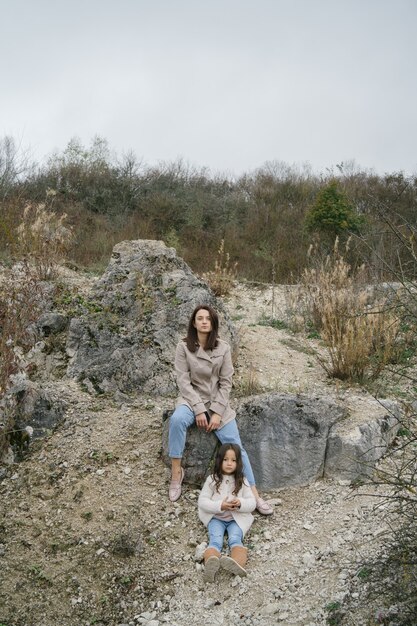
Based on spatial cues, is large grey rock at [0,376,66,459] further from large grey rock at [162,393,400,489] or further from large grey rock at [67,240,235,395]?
large grey rock at [162,393,400,489]

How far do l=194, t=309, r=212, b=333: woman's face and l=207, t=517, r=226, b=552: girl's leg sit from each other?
1396 mm

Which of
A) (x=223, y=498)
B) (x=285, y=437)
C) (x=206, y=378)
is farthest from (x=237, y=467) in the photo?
(x=206, y=378)

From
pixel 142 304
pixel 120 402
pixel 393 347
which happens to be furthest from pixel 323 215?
pixel 120 402

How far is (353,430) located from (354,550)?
1.09 meters

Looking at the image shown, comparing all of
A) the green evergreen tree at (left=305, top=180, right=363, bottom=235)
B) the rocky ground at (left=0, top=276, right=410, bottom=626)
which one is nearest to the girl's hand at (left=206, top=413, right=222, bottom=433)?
the rocky ground at (left=0, top=276, right=410, bottom=626)

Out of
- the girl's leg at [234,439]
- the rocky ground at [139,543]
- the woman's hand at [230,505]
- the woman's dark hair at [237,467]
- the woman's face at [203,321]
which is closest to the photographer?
the rocky ground at [139,543]

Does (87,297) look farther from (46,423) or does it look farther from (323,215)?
(323,215)

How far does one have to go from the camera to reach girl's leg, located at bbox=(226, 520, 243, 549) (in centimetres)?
356

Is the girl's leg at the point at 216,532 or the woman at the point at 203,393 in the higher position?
the woman at the point at 203,393

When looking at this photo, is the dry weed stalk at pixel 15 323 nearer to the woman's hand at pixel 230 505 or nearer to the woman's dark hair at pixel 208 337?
the woman's dark hair at pixel 208 337

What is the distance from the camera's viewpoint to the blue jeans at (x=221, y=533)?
11.6ft

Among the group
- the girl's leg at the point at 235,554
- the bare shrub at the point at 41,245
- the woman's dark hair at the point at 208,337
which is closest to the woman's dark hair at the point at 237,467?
the girl's leg at the point at 235,554

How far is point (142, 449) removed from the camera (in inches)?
175

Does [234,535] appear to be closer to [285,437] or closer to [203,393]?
[285,437]
